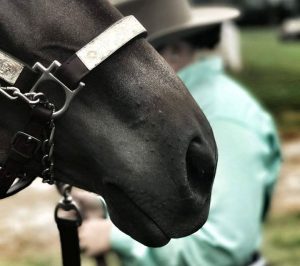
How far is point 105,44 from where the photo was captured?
1.84 metres

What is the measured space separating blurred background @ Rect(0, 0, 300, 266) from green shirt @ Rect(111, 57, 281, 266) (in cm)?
124

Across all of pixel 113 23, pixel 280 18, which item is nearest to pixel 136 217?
pixel 113 23

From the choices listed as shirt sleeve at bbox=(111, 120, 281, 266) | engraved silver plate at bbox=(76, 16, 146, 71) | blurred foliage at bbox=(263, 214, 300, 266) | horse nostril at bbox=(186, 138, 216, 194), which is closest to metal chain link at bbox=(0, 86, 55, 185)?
engraved silver plate at bbox=(76, 16, 146, 71)

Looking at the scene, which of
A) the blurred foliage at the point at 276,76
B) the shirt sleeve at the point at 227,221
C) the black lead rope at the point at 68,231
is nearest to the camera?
the black lead rope at the point at 68,231

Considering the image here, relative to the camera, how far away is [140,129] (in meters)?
1.83

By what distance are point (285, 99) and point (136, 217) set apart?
10057 millimetres

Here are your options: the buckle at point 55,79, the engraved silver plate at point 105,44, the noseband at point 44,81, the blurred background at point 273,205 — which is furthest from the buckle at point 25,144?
the blurred background at point 273,205

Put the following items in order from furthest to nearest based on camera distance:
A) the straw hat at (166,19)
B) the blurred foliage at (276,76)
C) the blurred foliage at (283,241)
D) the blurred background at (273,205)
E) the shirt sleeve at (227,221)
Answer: the blurred foliage at (276,76) → the blurred foliage at (283,241) → the blurred background at (273,205) → the straw hat at (166,19) → the shirt sleeve at (227,221)

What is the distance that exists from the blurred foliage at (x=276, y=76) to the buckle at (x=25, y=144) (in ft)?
26.2

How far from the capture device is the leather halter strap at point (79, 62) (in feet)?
6.00

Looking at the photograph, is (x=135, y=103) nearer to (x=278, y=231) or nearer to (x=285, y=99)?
(x=278, y=231)

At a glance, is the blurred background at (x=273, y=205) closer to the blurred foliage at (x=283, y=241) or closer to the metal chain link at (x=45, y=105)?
the blurred foliage at (x=283, y=241)

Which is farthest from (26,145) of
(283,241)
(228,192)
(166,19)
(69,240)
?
(283,241)

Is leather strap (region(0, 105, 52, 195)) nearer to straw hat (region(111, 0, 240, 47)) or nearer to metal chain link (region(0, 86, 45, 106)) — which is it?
metal chain link (region(0, 86, 45, 106))
